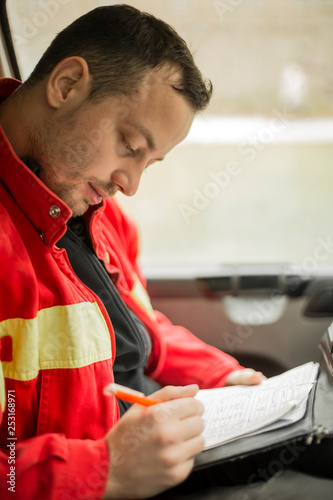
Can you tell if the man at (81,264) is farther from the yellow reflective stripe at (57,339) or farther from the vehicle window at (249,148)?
the vehicle window at (249,148)

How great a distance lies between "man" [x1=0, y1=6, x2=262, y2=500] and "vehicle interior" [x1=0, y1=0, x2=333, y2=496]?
0.65m

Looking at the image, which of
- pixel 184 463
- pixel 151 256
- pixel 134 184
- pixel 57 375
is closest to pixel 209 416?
pixel 184 463

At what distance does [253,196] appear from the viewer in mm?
2012

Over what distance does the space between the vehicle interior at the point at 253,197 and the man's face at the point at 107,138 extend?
0.67 m

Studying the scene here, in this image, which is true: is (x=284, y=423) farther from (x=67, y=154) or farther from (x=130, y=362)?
(x=67, y=154)

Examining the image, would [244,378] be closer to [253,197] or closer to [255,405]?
[255,405]

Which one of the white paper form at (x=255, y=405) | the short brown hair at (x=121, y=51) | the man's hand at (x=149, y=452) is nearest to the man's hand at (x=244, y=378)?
the white paper form at (x=255, y=405)

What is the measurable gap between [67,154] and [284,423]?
651 mm

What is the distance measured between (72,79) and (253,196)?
1.18 meters

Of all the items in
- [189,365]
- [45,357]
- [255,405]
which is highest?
[45,357]

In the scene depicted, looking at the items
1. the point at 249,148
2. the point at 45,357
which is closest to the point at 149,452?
the point at 45,357

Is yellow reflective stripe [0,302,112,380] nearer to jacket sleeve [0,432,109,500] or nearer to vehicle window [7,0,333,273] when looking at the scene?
jacket sleeve [0,432,109,500]

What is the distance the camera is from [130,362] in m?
1.15

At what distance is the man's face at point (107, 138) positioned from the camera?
37.8 inches
